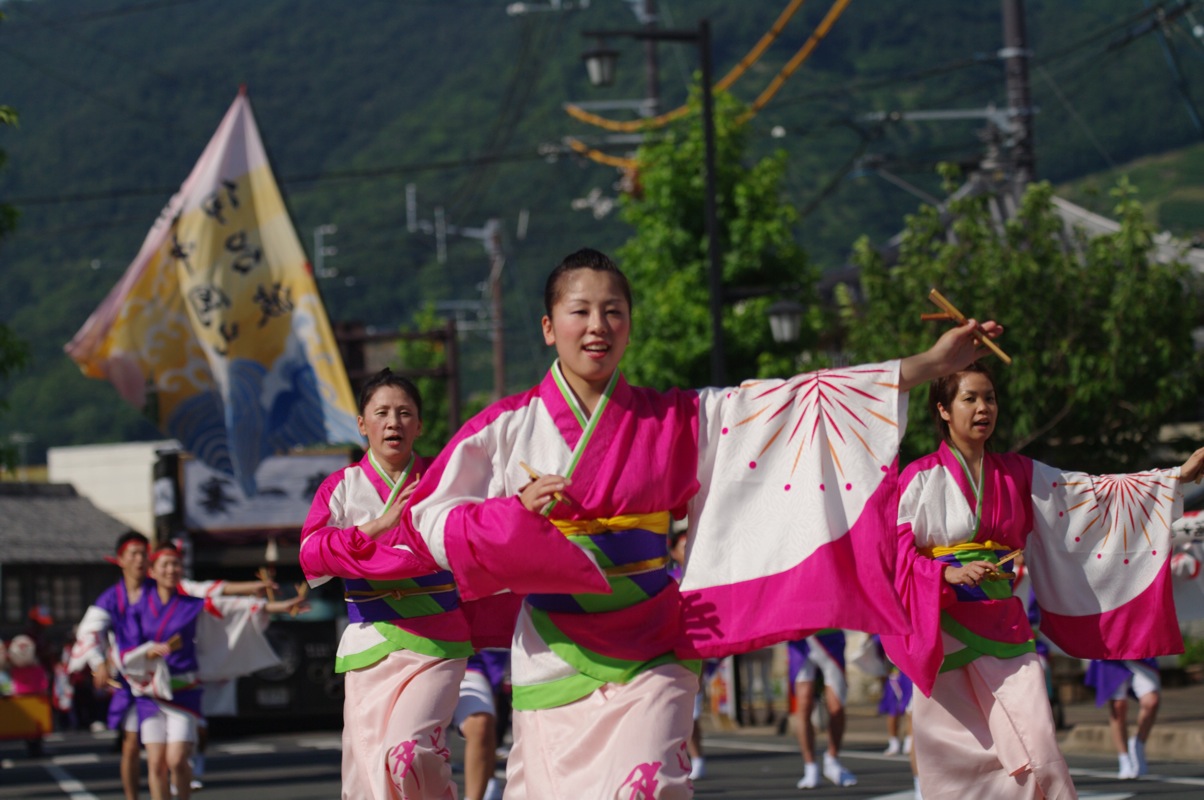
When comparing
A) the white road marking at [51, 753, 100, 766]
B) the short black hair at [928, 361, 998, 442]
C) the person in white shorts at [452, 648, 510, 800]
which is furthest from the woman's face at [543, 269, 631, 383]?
the white road marking at [51, 753, 100, 766]

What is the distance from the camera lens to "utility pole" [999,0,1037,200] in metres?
22.3

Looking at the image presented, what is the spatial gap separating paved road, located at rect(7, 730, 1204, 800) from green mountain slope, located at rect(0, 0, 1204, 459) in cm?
1959

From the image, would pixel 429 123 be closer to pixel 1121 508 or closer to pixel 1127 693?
pixel 1127 693

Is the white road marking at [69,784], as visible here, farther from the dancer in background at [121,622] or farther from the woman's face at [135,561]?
the woman's face at [135,561]

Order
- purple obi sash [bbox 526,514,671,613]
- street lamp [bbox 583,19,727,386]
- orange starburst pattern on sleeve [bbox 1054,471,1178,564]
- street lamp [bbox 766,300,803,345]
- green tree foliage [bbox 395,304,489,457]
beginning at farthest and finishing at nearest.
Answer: green tree foliage [bbox 395,304,489,457] → street lamp [bbox 766,300,803,345] → street lamp [bbox 583,19,727,386] → orange starburst pattern on sleeve [bbox 1054,471,1178,564] → purple obi sash [bbox 526,514,671,613]

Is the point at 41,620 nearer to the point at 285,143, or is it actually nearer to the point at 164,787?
the point at 164,787

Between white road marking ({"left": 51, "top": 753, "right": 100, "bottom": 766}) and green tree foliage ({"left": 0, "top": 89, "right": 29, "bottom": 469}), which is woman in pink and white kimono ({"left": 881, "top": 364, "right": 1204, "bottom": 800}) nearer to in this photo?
green tree foliage ({"left": 0, "top": 89, "right": 29, "bottom": 469})

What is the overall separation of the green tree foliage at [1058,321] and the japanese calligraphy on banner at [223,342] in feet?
→ 19.6

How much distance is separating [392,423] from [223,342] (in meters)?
9.37

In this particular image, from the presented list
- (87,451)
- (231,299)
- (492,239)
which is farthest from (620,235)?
(231,299)

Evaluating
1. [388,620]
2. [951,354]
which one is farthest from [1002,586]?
[388,620]

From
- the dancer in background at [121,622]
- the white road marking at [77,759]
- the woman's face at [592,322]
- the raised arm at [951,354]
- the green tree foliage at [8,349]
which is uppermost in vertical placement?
the green tree foliage at [8,349]

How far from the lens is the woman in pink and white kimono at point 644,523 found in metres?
5.36

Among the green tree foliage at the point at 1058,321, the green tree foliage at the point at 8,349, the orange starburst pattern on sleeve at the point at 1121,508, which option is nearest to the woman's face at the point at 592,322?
the orange starburst pattern on sleeve at the point at 1121,508
